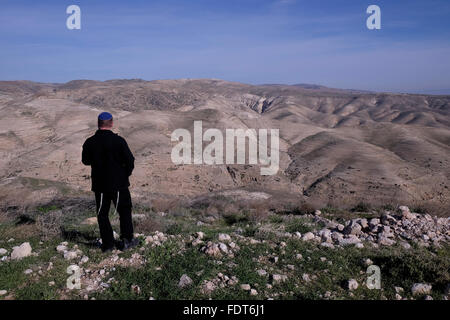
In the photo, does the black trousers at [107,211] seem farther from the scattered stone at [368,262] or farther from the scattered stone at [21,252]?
the scattered stone at [368,262]

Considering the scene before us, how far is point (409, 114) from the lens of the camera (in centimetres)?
6969

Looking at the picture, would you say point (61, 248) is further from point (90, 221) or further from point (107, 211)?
point (90, 221)

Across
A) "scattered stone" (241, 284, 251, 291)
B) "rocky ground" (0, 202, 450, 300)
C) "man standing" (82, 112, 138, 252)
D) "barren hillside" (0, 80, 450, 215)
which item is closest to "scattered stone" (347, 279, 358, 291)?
"rocky ground" (0, 202, 450, 300)

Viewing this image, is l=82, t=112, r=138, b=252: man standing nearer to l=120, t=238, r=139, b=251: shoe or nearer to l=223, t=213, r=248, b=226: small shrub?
l=120, t=238, r=139, b=251: shoe

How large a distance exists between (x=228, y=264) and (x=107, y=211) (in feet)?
5.41

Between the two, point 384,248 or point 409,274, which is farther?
point 384,248

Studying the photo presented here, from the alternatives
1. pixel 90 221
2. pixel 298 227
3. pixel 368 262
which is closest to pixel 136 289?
pixel 368 262

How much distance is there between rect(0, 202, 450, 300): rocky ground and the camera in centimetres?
357

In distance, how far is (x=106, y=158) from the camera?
409cm

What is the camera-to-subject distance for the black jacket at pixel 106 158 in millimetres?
4047

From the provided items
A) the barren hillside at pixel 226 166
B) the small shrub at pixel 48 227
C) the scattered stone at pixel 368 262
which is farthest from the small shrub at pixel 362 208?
the small shrub at pixel 48 227

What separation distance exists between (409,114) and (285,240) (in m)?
75.1
